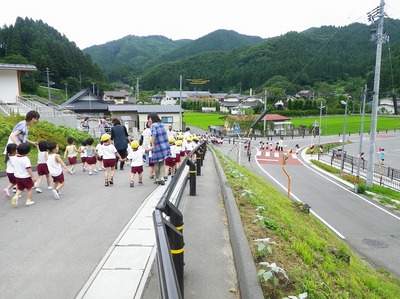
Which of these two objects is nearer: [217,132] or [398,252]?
[398,252]

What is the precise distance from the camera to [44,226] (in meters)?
5.35

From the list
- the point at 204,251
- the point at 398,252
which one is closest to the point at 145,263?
the point at 204,251

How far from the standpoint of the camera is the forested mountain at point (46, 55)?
75.4 m

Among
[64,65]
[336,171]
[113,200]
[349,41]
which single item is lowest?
[336,171]

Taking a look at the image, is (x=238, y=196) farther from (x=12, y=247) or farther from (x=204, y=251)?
(x=12, y=247)

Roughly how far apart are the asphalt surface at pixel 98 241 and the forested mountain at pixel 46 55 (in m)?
73.5

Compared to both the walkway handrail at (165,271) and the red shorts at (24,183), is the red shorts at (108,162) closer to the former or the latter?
the red shorts at (24,183)

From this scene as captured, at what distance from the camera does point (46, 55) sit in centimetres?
7775

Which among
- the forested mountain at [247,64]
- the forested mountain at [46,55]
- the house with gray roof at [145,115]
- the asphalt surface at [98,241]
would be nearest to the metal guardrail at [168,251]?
the asphalt surface at [98,241]

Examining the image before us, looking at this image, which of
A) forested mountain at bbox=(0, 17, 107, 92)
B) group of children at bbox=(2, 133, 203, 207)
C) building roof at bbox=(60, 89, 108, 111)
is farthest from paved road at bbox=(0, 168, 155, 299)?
forested mountain at bbox=(0, 17, 107, 92)

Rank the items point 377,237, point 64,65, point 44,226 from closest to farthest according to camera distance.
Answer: point 44,226
point 377,237
point 64,65

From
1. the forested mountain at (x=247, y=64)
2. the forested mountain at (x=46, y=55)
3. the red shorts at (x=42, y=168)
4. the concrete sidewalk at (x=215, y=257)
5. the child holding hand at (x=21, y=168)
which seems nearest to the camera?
the concrete sidewalk at (x=215, y=257)

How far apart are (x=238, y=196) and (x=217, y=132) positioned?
47.9 metres

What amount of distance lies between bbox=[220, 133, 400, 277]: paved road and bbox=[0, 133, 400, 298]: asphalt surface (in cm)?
15
